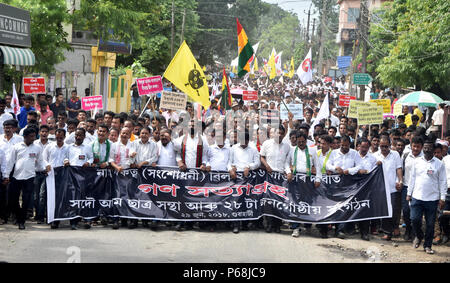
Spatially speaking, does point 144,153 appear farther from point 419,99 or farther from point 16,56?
point 419,99

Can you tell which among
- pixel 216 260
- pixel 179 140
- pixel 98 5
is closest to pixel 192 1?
pixel 98 5

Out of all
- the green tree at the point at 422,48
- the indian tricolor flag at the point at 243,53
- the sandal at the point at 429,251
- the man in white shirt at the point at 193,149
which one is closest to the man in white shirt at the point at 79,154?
the man in white shirt at the point at 193,149

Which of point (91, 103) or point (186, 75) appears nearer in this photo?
point (186, 75)

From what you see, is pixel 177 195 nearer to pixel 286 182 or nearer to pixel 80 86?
pixel 286 182

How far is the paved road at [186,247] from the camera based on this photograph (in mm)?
8102

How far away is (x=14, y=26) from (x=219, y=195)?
7.67 meters

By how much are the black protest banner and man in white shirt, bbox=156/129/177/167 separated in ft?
0.71

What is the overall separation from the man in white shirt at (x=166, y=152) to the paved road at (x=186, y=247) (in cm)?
114

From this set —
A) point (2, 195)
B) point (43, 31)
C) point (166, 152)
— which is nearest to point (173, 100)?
point (166, 152)

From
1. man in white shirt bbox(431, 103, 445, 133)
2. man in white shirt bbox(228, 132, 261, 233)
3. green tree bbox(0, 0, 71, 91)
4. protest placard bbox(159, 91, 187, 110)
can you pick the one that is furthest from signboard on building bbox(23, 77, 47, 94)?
man in white shirt bbox(431, 103, 445, 133)

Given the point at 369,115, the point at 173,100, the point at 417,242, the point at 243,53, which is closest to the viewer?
the point at 417,242

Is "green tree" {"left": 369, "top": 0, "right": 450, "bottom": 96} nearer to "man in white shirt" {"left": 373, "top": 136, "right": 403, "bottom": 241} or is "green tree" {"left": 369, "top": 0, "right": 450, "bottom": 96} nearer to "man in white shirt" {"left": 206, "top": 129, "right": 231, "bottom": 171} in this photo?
"man in white shirt" {"left": 373, "top": 136, "right": 403, "bottom": 241}

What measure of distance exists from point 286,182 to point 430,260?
2609mm

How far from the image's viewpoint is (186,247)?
8898 millimetres
